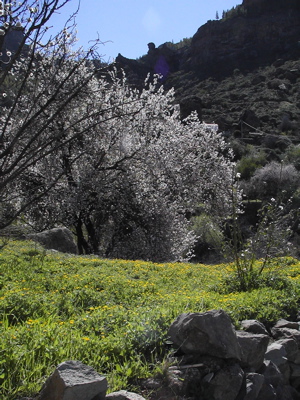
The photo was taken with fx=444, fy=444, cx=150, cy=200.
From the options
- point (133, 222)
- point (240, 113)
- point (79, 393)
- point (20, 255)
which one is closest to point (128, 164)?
point (133, 222)

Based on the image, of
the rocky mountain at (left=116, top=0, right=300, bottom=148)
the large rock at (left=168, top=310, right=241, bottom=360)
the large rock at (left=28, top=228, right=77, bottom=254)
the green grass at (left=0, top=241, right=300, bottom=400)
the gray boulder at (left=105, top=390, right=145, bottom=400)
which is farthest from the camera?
the rocky mountain at (left=116, top=0, right=300, bottom=148)

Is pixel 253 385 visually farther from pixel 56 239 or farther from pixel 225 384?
pixel 56 239

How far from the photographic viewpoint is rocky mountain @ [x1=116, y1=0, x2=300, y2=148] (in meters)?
37.4

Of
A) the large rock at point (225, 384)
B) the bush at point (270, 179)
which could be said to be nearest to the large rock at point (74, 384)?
the large rock at point (225, 384)

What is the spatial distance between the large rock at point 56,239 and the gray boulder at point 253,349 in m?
8.15

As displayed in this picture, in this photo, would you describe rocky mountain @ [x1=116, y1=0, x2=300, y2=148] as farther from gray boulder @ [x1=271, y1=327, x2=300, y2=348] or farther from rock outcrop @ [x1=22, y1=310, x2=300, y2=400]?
rock outcrop @ [x1=22, y1=310, x2=300, y2=400]

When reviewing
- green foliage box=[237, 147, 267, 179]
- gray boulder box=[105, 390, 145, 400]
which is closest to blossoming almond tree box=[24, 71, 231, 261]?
gray boulder box=[105, 390, 145, 400]

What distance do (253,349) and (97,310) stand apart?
1613 mm

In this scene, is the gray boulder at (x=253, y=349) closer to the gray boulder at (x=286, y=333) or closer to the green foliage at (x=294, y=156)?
the gray boulder at (x=286, y=333)

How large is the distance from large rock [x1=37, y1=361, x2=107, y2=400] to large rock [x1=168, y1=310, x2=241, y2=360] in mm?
1070

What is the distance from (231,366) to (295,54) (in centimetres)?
4898

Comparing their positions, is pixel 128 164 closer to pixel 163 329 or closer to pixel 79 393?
pixel 163 329

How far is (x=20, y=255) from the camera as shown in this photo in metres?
8.37

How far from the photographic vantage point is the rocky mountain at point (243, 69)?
37438 mm
